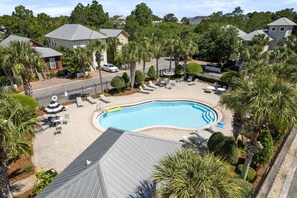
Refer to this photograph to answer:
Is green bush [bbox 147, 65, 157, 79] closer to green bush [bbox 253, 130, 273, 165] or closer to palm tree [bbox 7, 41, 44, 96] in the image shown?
palm tree [bbox 7, 41, 44, 96]

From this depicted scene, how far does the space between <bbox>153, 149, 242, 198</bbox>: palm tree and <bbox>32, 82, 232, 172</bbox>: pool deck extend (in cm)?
1014

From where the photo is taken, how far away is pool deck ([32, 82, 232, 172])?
16.0 m

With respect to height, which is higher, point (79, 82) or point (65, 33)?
point (65, 33)

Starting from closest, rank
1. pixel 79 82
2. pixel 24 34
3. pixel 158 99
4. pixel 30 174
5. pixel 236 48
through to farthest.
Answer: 1. pixel 30 174
2. pixel 158 99
3. pixel 79 82
4. pixel 236 48
5. pixel 24 34

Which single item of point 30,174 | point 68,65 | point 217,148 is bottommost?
point 30,174

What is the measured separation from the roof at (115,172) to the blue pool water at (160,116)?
11161 millimetres

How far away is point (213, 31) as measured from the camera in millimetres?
42781

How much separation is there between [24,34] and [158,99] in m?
42.7

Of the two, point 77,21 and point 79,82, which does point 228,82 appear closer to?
point 79,82

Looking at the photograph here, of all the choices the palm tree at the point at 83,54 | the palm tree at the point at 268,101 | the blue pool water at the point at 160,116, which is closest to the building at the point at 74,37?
the palm tree at the point at 83,54

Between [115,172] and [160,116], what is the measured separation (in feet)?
55.3

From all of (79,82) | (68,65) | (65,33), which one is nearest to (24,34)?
(65,33)

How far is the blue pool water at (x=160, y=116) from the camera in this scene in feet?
76.1

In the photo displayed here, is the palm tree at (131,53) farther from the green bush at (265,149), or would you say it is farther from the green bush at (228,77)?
the green bush at (265,149)
